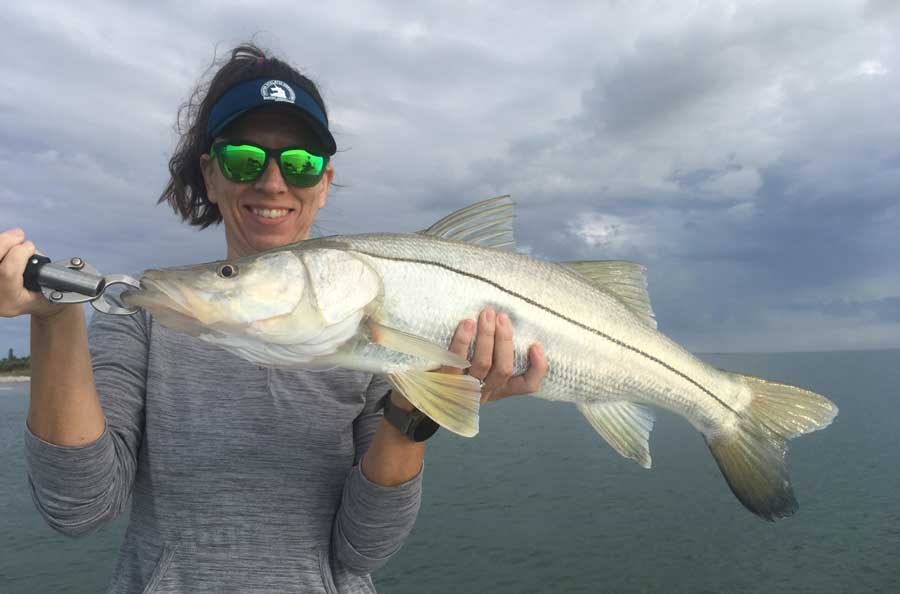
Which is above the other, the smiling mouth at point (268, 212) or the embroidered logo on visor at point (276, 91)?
the embroidered logo on visor at point (276, 91)

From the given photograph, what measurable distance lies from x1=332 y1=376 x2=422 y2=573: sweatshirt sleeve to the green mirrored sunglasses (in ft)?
4.83

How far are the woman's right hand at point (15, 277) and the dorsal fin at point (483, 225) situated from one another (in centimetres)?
154

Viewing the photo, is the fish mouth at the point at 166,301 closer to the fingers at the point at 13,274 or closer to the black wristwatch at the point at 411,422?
the fingers at the point at 13,274

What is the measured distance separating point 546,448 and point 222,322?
3170 centimetres

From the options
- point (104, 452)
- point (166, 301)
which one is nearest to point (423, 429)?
point (166, 301)

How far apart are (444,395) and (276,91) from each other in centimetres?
170

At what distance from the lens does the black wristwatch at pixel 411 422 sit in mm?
2590

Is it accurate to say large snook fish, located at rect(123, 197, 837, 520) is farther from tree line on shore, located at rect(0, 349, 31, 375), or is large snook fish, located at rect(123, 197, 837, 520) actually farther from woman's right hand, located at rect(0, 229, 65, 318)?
tree line on shore, located at rect(0, 349, 31, 375)

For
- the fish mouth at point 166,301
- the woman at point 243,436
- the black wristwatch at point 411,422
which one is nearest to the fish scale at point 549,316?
the woman at point 243,436

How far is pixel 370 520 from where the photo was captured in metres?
2.65

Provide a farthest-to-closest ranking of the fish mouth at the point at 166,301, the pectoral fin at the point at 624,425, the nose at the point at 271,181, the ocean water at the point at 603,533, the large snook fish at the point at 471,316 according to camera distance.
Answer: the ocean water at the point at 603,533 → the pectoral fin at the point at 624,425 → the nose at the point at 271,181 → the large snook fish at the point at 471,316 → the fish mouth at the point at 166,301

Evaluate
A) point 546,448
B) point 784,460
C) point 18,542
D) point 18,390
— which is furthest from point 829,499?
point 18,390

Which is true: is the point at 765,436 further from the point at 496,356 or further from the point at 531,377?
the point at 496,356

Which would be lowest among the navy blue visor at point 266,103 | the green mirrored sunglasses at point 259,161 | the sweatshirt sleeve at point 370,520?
the sweatshirt sleeve at point 370,520
